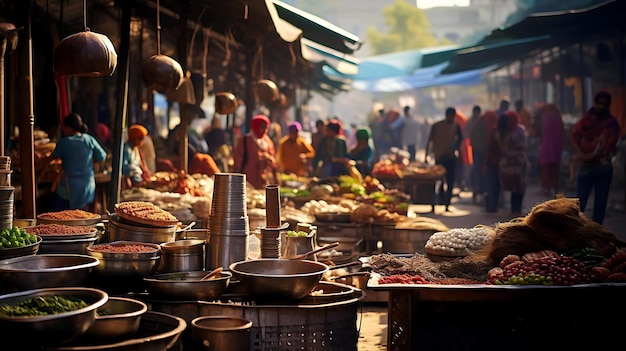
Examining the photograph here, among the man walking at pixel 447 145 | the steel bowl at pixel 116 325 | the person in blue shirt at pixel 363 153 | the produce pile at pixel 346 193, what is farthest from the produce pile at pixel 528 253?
the man walking at pixel 447 145

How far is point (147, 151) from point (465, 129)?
1212 cm

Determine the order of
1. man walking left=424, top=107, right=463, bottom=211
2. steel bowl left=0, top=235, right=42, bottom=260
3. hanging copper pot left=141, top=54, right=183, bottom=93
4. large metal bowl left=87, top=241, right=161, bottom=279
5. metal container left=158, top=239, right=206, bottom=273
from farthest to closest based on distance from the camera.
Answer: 1. man walking left=424, top=107, right=463, bottom=211
2. hanging copper pot left=141, top=54, right=183, bottom=93
3. metal container left=158, top=239, right=206, bottom=273
4. large metal bowl left=87, top=241, right=161, bottom=279
5. steel bowl left=0, top=235, right=42, bottom=260

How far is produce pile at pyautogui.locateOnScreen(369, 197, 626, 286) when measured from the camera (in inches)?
222

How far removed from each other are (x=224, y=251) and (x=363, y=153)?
10.2 meters

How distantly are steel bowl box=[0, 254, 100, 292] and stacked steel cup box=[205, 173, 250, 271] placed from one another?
1.00 meters

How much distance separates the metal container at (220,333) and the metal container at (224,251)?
832 millimetres

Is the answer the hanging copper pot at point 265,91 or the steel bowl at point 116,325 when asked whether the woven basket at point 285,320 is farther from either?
the hanging copper pot at point 265,91

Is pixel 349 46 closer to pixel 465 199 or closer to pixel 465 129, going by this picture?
pixel 465 199

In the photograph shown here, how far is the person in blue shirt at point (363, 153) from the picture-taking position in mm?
15594

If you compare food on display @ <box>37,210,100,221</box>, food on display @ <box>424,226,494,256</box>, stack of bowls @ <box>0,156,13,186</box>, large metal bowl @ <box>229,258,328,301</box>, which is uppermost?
stack of bowls @ <box>0,156,13,186</box>

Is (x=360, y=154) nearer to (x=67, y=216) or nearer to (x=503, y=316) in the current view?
(x=67, y=216)

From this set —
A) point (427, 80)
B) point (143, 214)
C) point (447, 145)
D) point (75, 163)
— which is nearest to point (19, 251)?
point (143, 214)

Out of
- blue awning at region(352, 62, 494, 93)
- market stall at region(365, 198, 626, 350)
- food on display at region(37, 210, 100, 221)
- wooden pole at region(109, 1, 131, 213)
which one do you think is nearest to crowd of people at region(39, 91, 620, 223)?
wooden pole at region(109, 1, 131, 213)

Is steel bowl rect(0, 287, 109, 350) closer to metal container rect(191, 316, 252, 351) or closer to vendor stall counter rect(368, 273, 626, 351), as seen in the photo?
metal container rect(191, 316, 252, 351)
